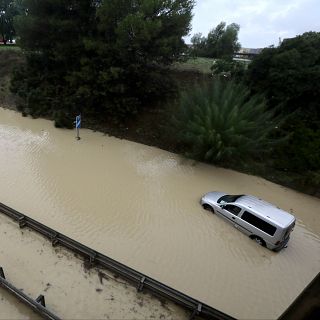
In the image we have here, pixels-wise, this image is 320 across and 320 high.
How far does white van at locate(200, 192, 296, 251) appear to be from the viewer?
8516 millimetres

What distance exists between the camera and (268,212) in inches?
352

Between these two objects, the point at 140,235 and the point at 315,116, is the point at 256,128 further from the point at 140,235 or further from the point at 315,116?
the point at 140,235

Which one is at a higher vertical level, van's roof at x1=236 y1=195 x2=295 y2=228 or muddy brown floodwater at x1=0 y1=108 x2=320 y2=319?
van's roof at x1=236 y1=195 x2=295 y2=228

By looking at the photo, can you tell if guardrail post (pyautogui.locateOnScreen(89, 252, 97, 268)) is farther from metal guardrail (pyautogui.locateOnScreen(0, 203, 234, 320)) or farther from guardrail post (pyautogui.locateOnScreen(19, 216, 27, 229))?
guardrail post (pyautogui.locateOnScreen(19, 216, 27, 229))

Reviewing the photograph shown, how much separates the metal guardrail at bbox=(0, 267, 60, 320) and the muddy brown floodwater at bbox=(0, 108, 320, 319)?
0.36 metres

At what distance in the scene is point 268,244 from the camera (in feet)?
28.9

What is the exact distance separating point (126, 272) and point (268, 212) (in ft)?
14.6

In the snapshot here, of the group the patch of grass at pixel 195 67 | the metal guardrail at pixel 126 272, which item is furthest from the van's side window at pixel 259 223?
the patch of grass at pixel 195 67

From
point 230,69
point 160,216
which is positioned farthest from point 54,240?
point 230,69

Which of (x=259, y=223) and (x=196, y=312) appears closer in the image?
(x=196, y=312)

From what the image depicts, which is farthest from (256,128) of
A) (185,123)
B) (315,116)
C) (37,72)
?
(37,72)

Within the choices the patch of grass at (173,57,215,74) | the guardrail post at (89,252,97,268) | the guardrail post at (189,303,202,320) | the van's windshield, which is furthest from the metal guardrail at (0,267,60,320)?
the patch of grass at (173,57,215,74)

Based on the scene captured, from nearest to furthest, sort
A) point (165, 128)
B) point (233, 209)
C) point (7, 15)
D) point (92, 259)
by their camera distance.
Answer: point (92, 259) < point (233, 209) < point (165, 128) < point (7, 15)

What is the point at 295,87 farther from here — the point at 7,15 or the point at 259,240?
the point at 7,15
